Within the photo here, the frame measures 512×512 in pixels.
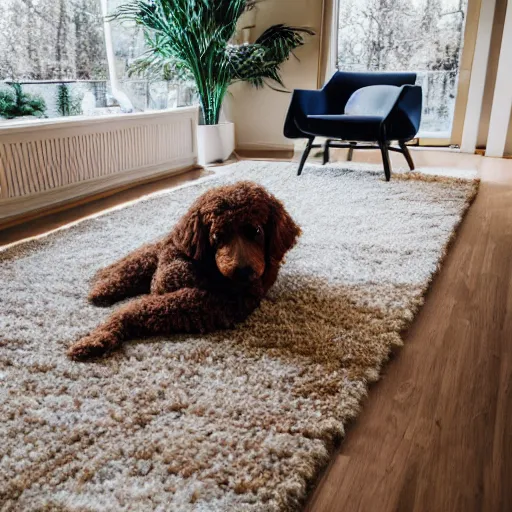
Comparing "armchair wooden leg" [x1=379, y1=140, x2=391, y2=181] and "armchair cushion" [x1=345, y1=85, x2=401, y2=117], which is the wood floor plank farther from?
"armchair cushion" [x1=345, y1=85, x2=401, y2=117]

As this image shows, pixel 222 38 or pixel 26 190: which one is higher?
pixel 222 38

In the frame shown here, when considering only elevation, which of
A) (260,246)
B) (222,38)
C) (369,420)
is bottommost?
(369,420)

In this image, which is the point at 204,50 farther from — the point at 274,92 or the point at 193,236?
the point at 193,236

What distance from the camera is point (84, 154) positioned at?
2840mm

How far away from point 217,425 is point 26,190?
2.06 m

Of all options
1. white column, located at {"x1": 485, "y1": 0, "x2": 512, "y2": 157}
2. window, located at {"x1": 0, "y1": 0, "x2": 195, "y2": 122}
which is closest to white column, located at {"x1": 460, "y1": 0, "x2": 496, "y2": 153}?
white column, located at {"x1": 485, "y1": 0, "x2": 512, "y2": 157}

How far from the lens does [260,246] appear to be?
1330 millimetres

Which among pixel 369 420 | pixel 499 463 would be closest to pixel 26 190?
pixel 369 420

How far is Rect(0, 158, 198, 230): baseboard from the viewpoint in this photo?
2.44 meters

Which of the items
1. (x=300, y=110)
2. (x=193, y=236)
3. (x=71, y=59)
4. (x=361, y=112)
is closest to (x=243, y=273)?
(x=193, y=236)

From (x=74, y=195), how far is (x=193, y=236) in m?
1.77

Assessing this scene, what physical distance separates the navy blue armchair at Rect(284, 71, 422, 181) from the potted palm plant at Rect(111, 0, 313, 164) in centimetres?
73

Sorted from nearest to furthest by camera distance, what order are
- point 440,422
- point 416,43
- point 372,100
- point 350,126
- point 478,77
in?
point 440,422, point 350,126, point 372,100, point 478,77, point 416,43

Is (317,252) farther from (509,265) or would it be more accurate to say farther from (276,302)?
(509,265)
